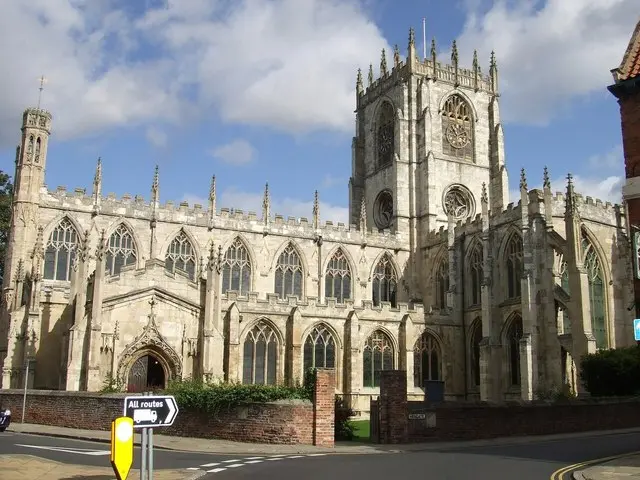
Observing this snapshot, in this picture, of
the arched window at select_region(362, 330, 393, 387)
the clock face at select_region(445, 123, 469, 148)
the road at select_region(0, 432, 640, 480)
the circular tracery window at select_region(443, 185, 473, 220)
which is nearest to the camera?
the road at select_region(0, 432, 640, 480)

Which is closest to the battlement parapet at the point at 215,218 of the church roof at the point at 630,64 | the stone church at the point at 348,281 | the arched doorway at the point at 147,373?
the stone church at the point at 348,281

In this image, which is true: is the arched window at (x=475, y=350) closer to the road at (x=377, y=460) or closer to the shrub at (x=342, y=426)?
the road at (x=377, y=460)

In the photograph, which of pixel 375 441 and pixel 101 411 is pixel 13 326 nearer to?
pixel 101 411

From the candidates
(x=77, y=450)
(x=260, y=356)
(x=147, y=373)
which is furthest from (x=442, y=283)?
(x=77, y=450)

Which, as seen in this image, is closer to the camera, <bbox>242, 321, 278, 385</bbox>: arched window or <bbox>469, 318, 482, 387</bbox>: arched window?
<bbox>242, 321, 278, 385</bbox>: arched window

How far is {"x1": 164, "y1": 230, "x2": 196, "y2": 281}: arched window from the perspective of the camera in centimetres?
4312

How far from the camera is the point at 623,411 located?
91.5 ft

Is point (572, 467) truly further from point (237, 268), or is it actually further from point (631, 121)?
point (237, 268)

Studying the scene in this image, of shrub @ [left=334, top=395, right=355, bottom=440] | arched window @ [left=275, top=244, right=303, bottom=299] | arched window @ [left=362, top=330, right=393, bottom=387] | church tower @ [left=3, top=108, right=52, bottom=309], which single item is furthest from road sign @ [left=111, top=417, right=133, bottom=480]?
arched window @ [left=275, top=244, right=303, bottom=299]

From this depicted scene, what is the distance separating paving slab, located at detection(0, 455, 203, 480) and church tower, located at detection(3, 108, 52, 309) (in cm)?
2478

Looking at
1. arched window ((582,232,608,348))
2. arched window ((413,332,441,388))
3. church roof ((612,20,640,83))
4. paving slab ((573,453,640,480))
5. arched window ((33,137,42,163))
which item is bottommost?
paving slab ((573,453,640,480))

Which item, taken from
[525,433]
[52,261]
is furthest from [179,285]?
[525,433]

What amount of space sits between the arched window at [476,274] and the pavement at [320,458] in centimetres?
1959

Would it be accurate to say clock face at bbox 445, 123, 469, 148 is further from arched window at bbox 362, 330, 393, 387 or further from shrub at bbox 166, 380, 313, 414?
shrub at bbox 166, 380, 313, 414
